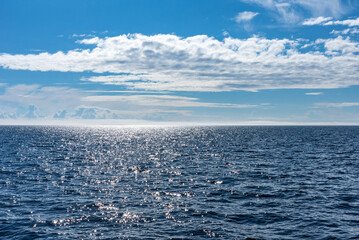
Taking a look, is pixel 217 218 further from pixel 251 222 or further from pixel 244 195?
pixel 244 195

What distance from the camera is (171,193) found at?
33.4 metres

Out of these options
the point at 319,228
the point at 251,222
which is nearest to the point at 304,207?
the point at 319,228

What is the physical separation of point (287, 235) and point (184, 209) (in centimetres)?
998

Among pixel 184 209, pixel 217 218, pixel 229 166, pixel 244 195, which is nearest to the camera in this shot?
pixel 217 218

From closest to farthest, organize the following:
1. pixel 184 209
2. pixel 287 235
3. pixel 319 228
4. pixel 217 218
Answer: pixel 287 235
pixel 319 228
pixel 217 218
pixel 184 209

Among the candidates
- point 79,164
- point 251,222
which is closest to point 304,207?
point 251,222

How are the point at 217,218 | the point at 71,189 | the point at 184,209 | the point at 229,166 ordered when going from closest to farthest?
1. the point at 217,218
2. the point at 184,209
3. the point at 71,189
4. the point at 229,166

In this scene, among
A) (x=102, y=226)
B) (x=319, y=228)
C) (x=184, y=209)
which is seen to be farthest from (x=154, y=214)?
(x=319, y=228)

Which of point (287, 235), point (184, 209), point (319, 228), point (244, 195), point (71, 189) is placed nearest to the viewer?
point (287, 235)

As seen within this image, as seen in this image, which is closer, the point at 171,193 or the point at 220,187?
the point at 171,193

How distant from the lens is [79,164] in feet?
185

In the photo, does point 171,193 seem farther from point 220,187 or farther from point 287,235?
point 287,235

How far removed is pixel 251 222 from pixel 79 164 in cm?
4217

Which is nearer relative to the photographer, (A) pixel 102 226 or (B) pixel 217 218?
(A) pixel 102 226
